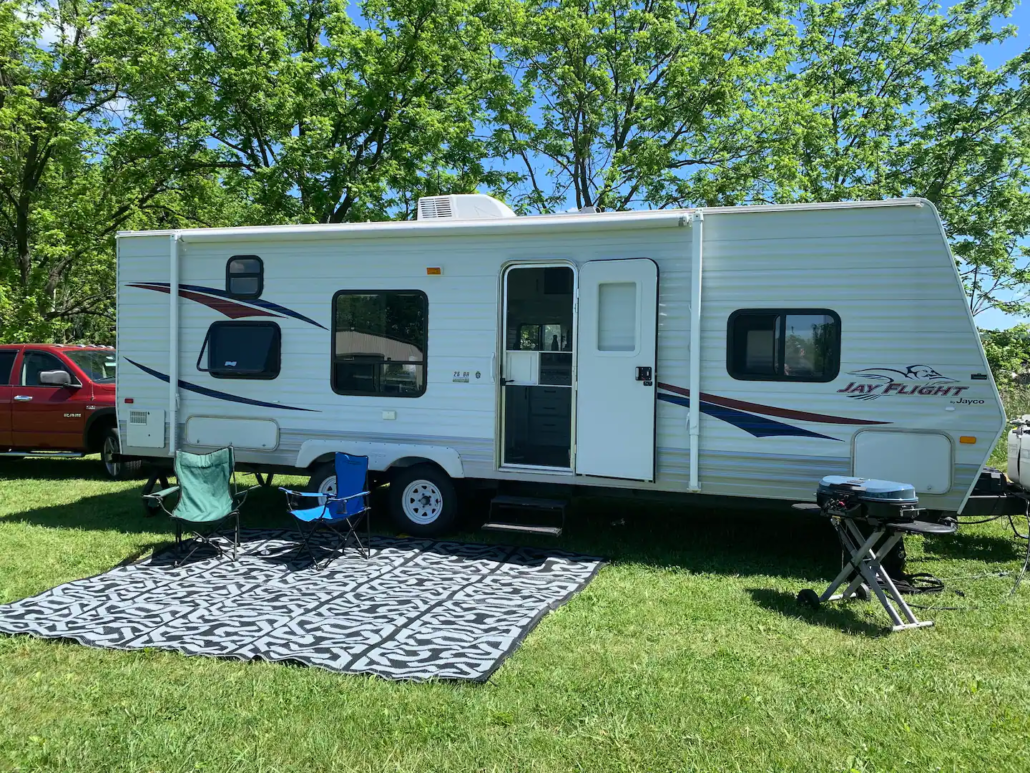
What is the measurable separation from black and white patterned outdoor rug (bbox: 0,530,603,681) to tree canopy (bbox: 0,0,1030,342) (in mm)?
9534

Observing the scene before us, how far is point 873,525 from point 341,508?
4.04m

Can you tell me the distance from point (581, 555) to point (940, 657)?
284cm

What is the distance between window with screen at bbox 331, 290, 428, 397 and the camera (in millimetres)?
7020

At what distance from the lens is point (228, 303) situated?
751cm

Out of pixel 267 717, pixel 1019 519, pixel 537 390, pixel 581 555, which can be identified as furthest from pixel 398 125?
pixel 267 717

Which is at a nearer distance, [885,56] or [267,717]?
[267,717]

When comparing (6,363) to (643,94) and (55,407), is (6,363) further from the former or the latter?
(643,94)

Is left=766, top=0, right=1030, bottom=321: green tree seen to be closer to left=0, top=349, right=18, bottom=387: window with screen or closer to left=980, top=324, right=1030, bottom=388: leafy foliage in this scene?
left=980, top=324, right=1030, bottom=388: leafy foliage

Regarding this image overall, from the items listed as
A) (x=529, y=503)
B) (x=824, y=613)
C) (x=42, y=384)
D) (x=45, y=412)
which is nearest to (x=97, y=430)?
(x=45, y=412)

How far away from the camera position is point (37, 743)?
3.30 m

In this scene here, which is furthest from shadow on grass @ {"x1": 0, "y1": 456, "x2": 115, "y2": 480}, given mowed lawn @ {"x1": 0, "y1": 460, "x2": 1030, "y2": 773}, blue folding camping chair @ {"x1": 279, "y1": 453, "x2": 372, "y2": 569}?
mowed lawn @ {"x1": 0, "y1": 460, "x2": 1030, "y2": 773}

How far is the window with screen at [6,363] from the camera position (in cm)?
1050

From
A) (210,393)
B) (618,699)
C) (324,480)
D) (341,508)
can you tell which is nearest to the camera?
(618,699)

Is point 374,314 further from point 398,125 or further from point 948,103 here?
point 948,103
